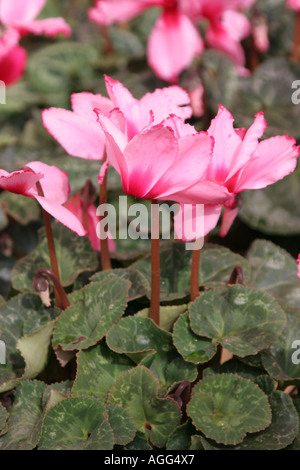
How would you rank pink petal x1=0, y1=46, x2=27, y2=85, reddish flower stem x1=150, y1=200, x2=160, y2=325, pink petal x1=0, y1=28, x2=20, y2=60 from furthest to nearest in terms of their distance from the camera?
1. pink petal x1=0, y1=46, x2=27, y2=85
2. pink petal x1=0, y1=28, x2=20, y2=60
3. reddish flower stem x1=150, y1=200, x2=160, y2=325

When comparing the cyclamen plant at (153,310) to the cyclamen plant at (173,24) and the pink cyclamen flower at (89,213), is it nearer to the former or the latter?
the pink cyclamen flower at (89,213)

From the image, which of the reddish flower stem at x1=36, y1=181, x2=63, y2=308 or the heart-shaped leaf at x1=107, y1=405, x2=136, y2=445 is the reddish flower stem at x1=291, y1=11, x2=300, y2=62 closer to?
the reddish flower stem at x1=36, y1=181, x2=63, y2=308

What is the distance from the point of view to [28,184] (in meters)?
0.72

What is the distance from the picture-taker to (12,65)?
57.3 inches

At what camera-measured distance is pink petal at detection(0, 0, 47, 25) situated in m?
1.48

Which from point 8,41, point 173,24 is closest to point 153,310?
point 8,41

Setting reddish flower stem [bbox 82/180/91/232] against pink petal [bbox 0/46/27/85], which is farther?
pink petal [bbox 0/46/27/85]

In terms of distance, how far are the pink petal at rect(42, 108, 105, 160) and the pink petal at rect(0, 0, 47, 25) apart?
79 cm

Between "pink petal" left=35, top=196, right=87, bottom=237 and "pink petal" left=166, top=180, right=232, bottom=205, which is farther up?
"pink petal" left=166, top=180, right=232, bottom=205

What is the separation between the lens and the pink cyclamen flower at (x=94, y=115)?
75cm

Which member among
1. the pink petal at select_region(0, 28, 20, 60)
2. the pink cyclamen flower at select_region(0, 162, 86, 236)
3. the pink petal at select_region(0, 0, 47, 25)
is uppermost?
the pink petal at select_region(0, 0, 47, 25)

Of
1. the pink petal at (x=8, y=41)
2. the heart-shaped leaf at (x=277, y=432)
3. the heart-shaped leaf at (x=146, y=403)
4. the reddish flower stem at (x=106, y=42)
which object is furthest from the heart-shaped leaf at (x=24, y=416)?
the reddish flower stem at (x=106, y=42)

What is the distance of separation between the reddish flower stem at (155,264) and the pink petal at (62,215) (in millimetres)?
85

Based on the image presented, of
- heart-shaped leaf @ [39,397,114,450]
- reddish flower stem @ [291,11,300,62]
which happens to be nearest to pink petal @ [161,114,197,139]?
heart-shaped leaf @ [39,397,114,450]
